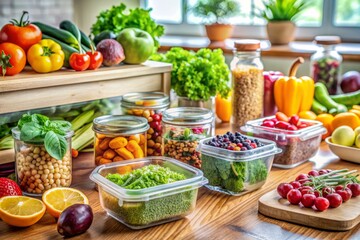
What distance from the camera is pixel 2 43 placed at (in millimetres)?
1660

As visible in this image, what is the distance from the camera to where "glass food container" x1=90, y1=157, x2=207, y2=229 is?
121cm

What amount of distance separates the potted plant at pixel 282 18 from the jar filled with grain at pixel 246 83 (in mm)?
953

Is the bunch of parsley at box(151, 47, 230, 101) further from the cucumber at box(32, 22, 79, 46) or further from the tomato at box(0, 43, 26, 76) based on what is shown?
the tomato at box(0, 43, 26, 76)

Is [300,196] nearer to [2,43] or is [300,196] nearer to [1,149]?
[1,149]

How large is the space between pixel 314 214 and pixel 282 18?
71.1 inches

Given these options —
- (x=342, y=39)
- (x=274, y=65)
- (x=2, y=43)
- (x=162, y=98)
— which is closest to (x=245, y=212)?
(x=162, y=98)

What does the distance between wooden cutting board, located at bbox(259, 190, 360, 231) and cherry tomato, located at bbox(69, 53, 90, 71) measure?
753 mm

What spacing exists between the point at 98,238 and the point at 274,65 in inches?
73.3

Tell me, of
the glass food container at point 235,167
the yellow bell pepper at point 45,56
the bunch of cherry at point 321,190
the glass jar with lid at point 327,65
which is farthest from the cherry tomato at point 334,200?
the glass jar with lid at point 327,65

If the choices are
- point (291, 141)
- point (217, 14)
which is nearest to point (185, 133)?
point (291, 141)

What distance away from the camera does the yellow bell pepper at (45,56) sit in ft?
5.52

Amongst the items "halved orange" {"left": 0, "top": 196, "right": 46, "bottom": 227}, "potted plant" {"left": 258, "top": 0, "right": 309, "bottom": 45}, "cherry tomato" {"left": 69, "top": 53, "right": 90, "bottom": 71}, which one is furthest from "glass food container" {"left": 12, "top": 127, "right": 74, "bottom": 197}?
"potted plant" {"left": 258, "top": 0, "right": 309, "bottom": 45}

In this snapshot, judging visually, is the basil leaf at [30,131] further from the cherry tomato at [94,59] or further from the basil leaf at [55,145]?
the cherry tomato at [94,59]

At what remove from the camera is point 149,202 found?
1.21m
